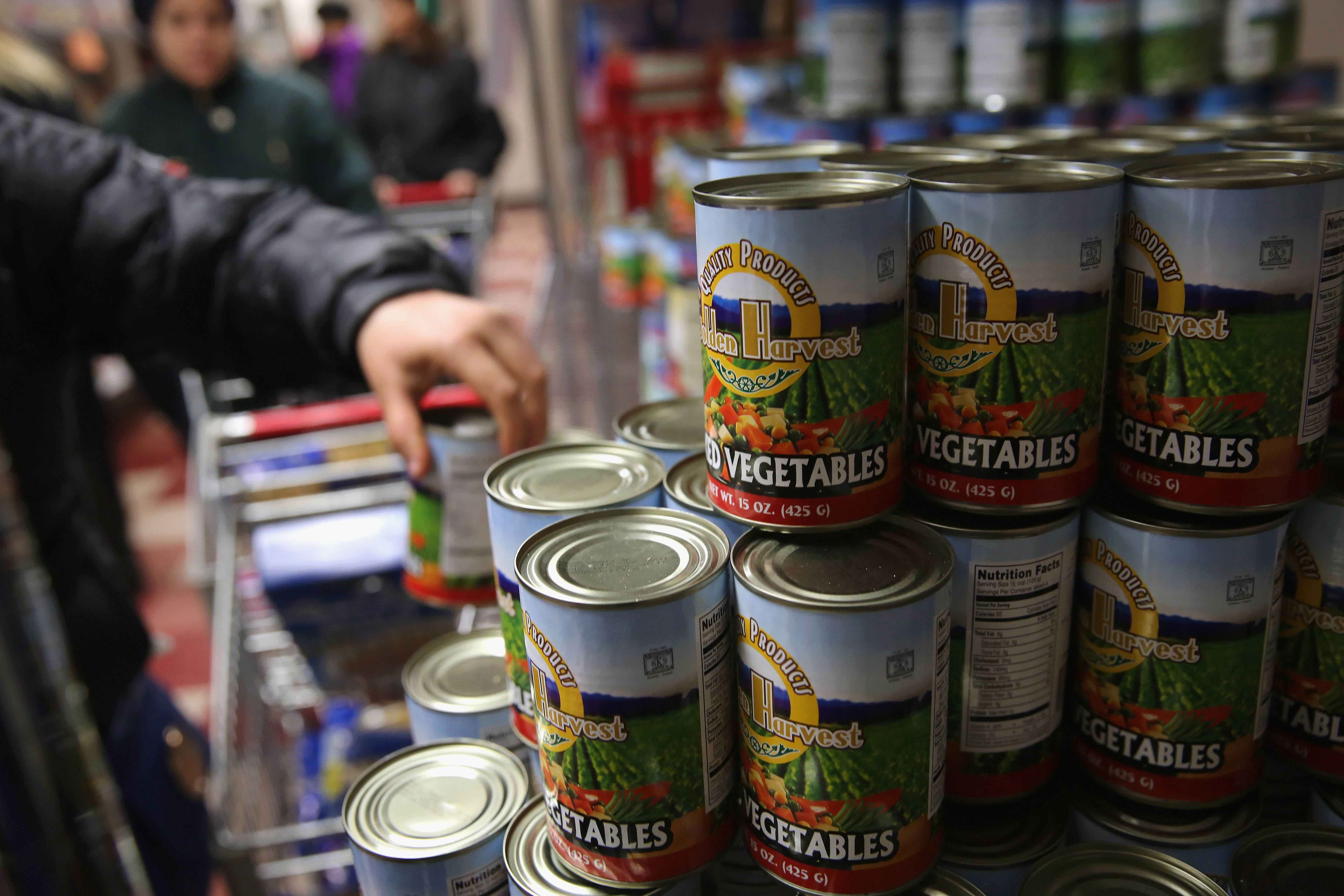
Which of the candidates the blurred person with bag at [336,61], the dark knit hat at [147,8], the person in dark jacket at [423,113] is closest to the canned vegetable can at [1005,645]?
the dark knit hat at [147,8]

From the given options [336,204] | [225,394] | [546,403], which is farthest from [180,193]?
[336,204]

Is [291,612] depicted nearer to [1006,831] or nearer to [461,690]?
[461,690]

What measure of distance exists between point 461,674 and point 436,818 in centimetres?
31

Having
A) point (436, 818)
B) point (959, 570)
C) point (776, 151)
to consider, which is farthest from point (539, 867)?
point (776, 151)

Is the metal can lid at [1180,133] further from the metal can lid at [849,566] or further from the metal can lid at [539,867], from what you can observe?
the metal can lid at [539,867]

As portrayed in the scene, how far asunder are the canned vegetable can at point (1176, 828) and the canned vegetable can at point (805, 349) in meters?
0.38

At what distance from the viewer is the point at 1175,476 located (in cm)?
87

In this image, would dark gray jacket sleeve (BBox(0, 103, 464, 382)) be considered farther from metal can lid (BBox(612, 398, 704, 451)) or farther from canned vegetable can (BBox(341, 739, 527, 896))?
canned vegetable can (BBox(341, 739, 527, 896))

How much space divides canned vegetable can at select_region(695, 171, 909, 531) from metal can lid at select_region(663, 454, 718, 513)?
0.10 metres

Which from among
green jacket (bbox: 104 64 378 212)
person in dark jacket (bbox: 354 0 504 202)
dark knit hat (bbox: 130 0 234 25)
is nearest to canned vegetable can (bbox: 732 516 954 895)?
green jacket (bbox: 104 64 378 212)

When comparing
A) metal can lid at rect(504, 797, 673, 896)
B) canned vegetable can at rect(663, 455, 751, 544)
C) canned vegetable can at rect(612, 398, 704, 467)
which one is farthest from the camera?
canned vegetable can at rect(612, 398, 704, 467)

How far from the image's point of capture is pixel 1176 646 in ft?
2.86

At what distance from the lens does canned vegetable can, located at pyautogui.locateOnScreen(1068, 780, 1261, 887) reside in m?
0.92

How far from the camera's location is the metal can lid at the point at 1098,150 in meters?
0.99
